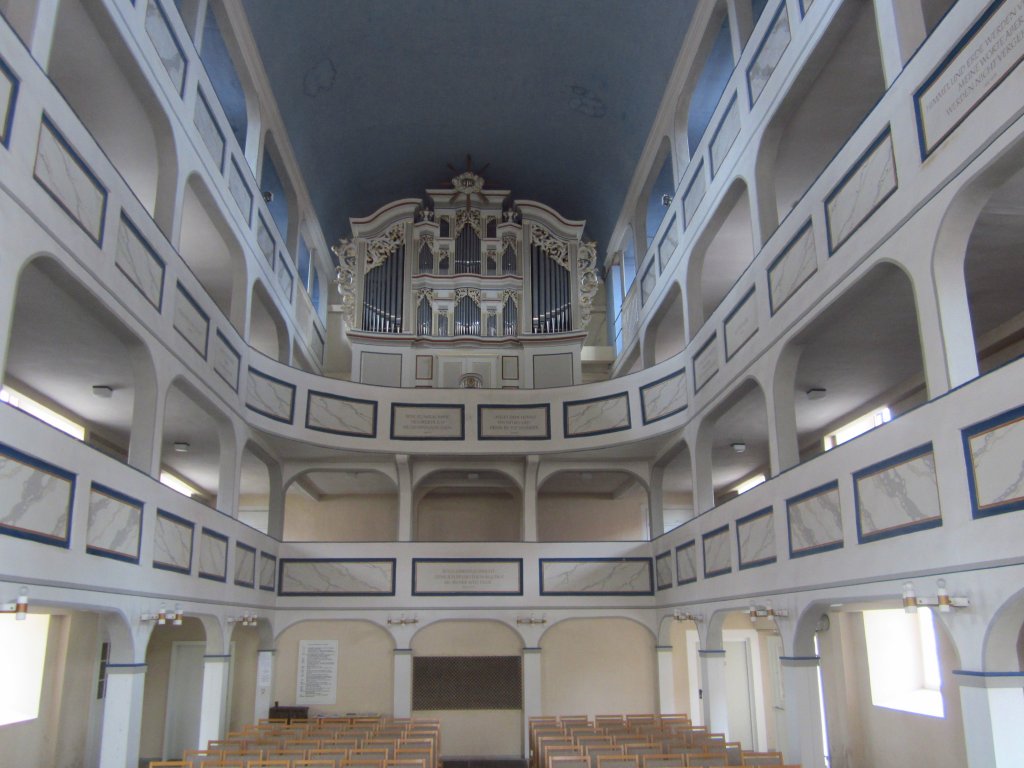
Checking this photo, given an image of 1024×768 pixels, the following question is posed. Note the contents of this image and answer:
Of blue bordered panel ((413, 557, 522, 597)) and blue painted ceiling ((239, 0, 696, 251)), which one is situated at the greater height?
blue painted ceiling ((239, 0, 696, 251))

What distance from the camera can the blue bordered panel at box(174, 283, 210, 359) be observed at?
1216 cm

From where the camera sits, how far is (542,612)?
57.6 feet

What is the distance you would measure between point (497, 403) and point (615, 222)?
23.1 feet

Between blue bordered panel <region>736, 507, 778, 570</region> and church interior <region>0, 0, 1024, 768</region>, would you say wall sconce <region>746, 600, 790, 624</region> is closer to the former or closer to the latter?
church interior <region>0, 0, 1024, 768</region>

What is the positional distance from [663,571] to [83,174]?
12.3 metres

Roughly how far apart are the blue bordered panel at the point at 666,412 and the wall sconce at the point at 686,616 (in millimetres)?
3518

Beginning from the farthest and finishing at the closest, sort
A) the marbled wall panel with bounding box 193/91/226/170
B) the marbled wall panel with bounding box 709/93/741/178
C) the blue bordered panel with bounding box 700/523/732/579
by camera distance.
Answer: the marbled wall panel with bounding box 709/93/741/178, the marbled wall panel with bounding box 193/91/226/170, the blue bordered panel with bounding box 700/523/732/579

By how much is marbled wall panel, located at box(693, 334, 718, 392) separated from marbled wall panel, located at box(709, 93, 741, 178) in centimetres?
287

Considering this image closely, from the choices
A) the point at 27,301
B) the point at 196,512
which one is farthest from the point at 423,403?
the point at 27,301

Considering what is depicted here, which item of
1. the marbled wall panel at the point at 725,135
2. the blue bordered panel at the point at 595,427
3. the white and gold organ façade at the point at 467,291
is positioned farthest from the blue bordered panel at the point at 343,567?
the marbled wall panel at the point at 725,135

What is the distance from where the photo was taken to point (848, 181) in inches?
362

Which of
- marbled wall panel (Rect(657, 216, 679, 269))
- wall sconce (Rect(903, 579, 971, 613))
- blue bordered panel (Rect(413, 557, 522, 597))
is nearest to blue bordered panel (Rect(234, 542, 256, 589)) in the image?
blue bordered panel (Rect(413, 557, 522, 597))

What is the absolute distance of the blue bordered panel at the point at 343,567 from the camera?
17.4m

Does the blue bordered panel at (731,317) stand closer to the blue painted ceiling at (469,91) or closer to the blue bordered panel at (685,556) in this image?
the blue bordered panel at (685,556)
